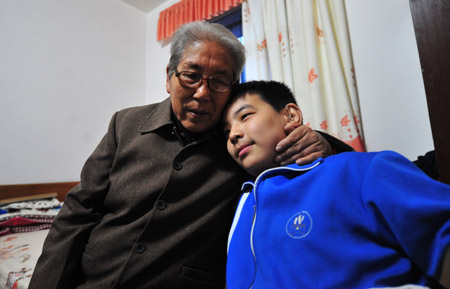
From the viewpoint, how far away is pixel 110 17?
319 cm

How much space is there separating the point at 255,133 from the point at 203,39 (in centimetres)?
40

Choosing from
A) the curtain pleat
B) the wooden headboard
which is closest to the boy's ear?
the curtain pleat

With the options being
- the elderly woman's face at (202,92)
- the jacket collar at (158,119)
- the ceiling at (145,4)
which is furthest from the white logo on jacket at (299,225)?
the ceiling at (145,4)

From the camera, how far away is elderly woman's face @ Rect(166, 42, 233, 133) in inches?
36.2

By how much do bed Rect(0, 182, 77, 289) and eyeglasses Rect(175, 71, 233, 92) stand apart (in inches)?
43.6

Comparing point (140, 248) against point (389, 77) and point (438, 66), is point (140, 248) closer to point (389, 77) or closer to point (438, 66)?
point (438, 66)

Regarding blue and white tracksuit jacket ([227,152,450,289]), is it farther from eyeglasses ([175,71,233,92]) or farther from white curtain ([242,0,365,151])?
white curtain ([242,0,365,151])

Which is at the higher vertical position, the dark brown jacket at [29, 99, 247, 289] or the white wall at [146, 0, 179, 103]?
the white wall at [146, 0, 179, 103]

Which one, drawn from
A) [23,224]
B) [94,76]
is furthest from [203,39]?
[94,76]

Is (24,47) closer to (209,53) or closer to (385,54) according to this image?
(209,53)

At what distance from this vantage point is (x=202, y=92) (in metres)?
0.92

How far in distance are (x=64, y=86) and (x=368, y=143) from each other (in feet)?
9.50

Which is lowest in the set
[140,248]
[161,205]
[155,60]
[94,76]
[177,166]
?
[140,248]

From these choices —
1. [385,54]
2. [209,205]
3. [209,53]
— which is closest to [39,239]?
[209,205]
